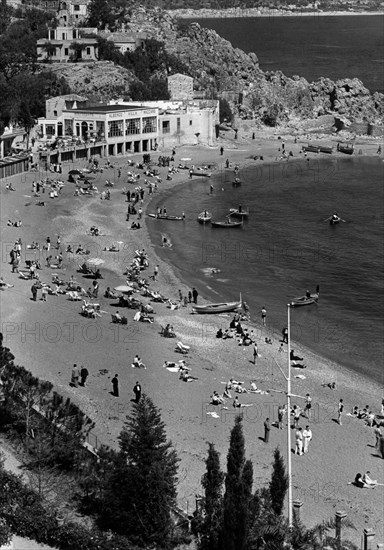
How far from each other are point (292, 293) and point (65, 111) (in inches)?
1580

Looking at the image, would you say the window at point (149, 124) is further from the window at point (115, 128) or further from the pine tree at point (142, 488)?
the pine tree at point (142, 488)

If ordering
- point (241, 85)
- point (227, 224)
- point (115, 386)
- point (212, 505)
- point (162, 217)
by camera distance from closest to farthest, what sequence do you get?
point (212, 505) < point (115, 386) < point (227, 224) < point (162, 217) < point (241, 85)

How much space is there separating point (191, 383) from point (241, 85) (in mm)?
88166

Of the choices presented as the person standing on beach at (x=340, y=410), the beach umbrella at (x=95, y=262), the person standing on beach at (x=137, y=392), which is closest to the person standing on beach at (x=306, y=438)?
the person standing on beach at (x=340, y=410)

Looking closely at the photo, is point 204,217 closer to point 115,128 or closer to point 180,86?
point 115,128

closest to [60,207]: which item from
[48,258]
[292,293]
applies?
[48,258]

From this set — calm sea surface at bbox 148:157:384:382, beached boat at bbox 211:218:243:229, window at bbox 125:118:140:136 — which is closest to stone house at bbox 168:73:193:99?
calm sea surface at bbox 148:157:384:382

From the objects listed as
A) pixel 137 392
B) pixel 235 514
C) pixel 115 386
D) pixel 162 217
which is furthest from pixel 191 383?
pixel 162 217

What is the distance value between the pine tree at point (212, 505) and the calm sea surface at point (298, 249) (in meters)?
16.1

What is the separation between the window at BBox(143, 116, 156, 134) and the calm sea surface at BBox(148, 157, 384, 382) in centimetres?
757

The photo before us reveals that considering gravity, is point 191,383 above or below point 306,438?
below

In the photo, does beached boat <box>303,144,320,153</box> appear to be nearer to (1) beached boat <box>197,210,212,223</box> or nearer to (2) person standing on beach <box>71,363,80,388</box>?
(1) beached boat <box>197,210,212,223</box>

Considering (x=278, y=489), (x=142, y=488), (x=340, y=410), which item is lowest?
(x=340, y=410)

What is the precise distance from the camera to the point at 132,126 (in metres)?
86.3
